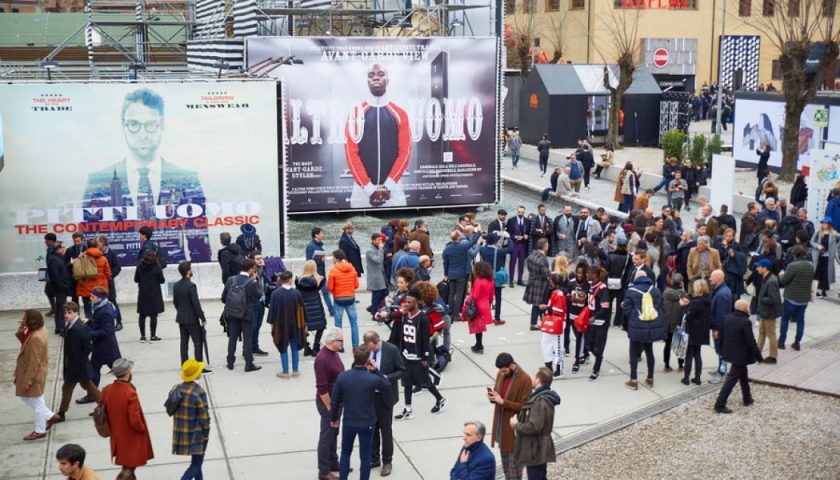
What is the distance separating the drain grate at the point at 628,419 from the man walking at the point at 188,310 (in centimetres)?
477

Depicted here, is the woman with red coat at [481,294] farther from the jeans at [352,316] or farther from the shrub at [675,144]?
the shrub at [675,144]

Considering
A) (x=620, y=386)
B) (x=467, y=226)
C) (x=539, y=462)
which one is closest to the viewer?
(x=539, y=462)

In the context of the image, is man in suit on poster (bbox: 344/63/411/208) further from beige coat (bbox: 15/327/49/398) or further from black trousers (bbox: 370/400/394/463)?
black trousers (bbox: 370/400/394/463)

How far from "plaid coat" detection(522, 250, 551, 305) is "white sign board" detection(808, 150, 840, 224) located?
28.4 ft

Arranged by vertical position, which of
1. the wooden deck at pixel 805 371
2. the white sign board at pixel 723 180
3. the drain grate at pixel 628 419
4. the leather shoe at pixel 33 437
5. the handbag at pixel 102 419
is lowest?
the drain grate at pixel 628 419

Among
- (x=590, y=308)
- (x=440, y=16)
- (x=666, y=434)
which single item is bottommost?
(x=666, y=434)

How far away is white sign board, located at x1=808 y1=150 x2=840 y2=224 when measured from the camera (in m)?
21.4

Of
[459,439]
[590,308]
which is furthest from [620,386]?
[459,439]

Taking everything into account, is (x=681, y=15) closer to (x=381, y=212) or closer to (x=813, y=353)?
(x=381, y=212)

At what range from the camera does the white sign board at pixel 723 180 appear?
74.5 ft

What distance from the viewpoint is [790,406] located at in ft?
41.8

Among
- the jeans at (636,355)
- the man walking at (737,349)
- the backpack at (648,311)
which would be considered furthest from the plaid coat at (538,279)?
the man walking at (737,349)

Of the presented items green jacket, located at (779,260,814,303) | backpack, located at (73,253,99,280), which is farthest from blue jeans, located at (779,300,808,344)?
backpack, located at (73,253,99,280)

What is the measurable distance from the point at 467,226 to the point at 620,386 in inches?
192
